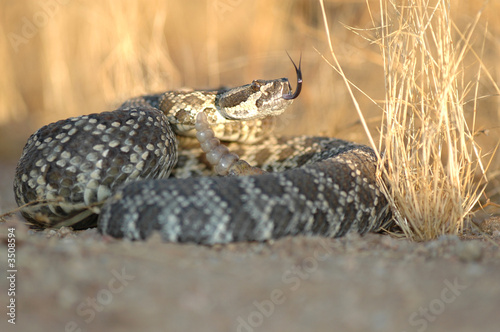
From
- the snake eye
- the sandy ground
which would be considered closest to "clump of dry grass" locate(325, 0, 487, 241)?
the sandy ground

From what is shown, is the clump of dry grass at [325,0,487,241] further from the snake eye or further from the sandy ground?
the snake eye

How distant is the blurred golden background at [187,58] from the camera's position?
8203 millimetres

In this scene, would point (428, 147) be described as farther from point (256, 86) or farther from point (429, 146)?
point (256, 86)

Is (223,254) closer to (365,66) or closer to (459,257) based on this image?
(459,257)

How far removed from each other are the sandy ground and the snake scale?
0.27m

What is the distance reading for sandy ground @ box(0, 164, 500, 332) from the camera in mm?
2525

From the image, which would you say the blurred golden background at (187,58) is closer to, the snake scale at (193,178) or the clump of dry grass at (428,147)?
the snake scale at (193,178)

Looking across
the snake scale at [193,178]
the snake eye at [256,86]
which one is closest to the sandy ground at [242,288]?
the snake scale at [193,178]

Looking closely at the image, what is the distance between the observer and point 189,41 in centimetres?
1321

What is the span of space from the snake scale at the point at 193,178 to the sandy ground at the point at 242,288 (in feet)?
0.88

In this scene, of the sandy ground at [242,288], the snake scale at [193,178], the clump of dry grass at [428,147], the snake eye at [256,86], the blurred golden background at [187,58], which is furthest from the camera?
the blurred golden background at [187,58]

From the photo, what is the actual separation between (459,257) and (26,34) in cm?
1003

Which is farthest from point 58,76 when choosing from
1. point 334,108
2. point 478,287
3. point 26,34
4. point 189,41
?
point 478,287

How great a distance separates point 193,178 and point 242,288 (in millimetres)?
1223
